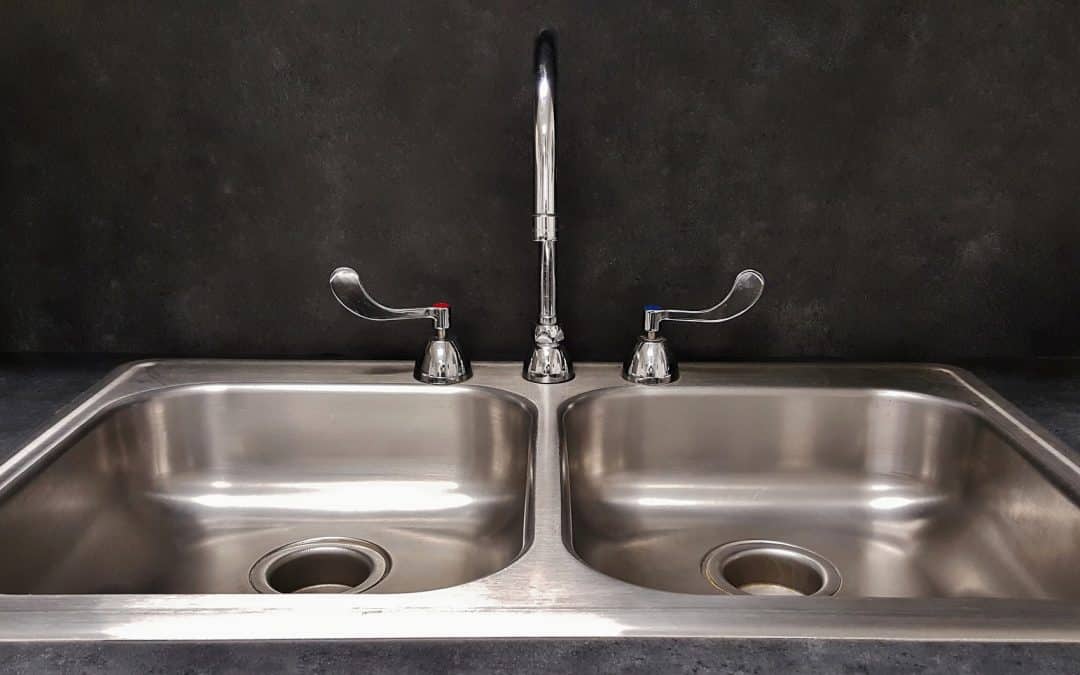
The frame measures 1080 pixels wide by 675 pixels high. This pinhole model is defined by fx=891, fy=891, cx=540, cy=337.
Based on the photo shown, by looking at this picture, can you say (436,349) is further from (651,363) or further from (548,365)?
(651,363)

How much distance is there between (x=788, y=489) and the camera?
3.66 ft

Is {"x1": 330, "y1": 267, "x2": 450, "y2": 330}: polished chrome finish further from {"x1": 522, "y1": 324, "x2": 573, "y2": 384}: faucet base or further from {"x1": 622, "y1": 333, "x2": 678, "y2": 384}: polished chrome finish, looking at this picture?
{"x1": 622, "y1": 333, "x2": 678, "y2": 384}: polished chrome finish

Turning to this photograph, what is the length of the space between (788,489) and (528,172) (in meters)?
0.52

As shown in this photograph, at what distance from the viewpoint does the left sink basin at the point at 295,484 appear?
100 cm

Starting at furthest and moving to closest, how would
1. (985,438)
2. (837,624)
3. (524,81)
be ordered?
1. (524,81)
2. (985,438)
3. (837,624)

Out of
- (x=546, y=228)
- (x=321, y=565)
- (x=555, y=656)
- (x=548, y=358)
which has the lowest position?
(x=321, y=565)

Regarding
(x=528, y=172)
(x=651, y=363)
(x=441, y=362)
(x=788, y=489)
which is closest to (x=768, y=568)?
(x=788, y=489)

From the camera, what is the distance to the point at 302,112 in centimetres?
113

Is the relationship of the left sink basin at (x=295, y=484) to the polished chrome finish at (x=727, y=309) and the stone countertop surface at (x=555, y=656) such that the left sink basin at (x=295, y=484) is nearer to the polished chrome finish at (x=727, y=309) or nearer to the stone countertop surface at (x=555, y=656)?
the polished chrome finish at (x=727, y=309)

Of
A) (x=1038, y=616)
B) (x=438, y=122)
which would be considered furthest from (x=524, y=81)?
(x=1038, y=616)

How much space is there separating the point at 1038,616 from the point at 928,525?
0.46 m

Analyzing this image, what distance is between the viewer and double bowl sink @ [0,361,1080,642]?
0.94 meters

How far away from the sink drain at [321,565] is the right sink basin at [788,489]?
0.25m

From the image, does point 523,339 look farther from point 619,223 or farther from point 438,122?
point 438,122
